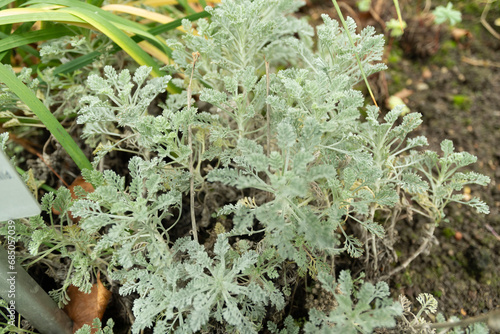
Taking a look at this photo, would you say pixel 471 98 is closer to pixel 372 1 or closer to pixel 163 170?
pixel 372 1

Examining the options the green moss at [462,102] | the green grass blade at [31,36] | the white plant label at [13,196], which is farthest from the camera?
the green moss at [462,102]

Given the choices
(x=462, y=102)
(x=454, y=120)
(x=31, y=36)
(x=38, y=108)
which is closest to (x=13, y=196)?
(x=38, y=108)

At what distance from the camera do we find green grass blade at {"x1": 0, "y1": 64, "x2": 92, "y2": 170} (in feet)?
4.49

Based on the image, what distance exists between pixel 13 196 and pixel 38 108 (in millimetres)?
523

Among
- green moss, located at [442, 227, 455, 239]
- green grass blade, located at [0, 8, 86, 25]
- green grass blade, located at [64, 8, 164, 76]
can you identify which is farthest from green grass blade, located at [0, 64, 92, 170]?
green moss, located at [442, 227, 455, 239]

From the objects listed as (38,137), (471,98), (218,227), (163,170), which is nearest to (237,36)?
(163,170)

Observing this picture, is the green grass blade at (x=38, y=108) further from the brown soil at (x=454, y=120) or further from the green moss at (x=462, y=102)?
the green moss at (x=462, y=102)

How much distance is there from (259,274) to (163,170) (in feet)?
1.76

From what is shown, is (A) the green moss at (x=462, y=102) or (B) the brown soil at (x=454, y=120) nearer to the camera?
(B) the brown soil at (x=454, y=120)

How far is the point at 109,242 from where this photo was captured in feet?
3.62

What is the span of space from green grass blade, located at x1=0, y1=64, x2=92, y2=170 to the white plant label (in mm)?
439

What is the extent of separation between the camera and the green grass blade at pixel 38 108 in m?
1.37

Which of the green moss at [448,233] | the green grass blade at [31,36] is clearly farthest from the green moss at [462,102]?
the green grass blade at [31,36]

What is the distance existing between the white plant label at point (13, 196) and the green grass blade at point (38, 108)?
1.44 ft
